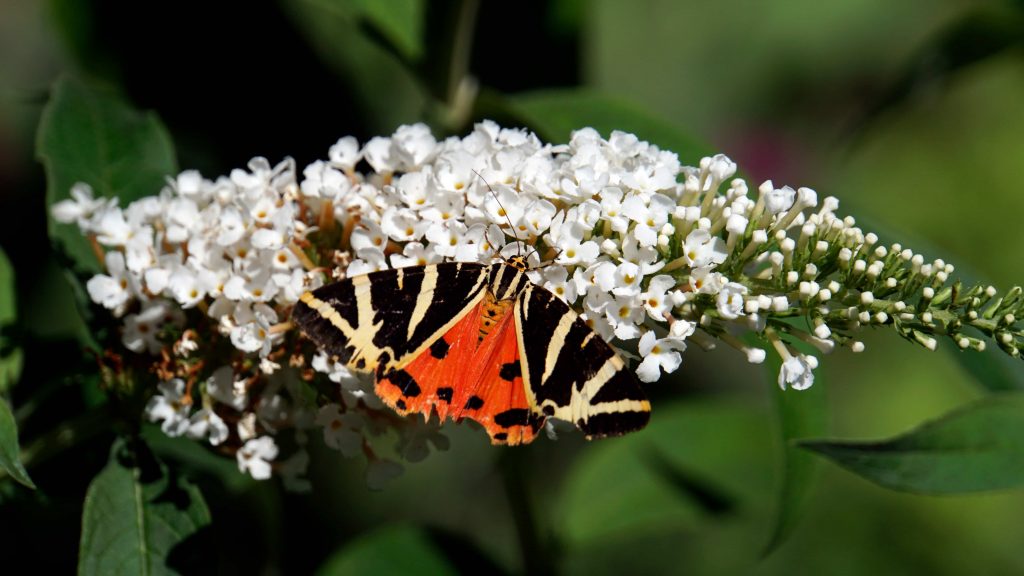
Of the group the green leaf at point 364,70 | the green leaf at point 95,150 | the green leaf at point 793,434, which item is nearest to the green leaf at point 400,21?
the green leaf at point 364,70

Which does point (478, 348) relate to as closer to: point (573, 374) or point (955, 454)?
point (573, 374)

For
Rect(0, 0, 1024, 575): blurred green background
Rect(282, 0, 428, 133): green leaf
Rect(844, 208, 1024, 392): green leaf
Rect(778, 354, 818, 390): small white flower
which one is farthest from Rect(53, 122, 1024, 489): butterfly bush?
Rect(282, 0, 428, 133): green leaf

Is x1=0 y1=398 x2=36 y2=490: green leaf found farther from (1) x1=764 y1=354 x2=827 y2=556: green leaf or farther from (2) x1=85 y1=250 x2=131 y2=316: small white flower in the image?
(1) x1=764 y1=354 x2=827 y2=556: green leaf

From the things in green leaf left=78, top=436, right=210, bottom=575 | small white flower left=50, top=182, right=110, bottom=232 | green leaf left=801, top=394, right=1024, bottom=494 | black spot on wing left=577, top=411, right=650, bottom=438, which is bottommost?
green leaf left=78, top=436, right=210, bottom=575

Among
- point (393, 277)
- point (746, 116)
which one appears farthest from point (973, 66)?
point (746, 116)

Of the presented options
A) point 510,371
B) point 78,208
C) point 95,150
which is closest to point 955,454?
point 510,371

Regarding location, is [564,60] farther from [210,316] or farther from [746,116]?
[746,116]
